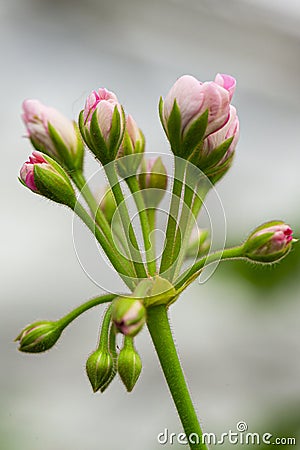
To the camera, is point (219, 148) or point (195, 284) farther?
point (195, 284)

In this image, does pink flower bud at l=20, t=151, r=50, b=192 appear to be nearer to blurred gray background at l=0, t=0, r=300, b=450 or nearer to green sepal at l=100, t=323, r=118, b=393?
green sepal at l=100, t=323, r=118, b=393

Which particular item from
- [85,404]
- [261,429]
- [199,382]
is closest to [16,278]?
[85,404]

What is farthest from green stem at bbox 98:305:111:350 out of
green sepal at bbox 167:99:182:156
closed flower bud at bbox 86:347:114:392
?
green sepal at bbox 167:99:182:156

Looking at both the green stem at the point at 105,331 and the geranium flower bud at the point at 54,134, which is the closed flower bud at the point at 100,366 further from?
the geranium flower bud at the point at 54,134

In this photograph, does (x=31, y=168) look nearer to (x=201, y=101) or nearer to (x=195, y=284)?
(x=201, y=101)

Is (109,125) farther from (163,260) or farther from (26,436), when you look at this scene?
(26,436)

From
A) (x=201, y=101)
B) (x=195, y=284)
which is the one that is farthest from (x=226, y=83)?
(x=195, y=284)

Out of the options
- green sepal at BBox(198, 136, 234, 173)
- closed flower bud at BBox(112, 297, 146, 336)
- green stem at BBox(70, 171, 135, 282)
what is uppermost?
green sepal at BBox(198, 136, 234, 173)
